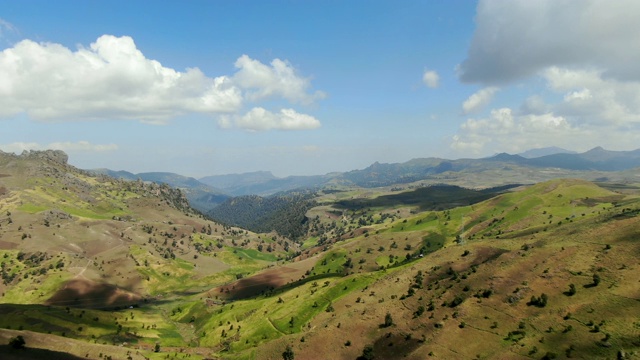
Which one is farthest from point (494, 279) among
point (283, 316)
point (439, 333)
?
point (283, 316)

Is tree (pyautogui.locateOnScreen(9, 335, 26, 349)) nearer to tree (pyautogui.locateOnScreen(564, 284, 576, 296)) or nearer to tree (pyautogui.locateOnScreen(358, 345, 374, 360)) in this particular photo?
tree (pyautogui.locateOnScreen(358, 345, 374, 360))

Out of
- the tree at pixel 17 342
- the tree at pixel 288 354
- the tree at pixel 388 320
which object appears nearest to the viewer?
the tree at pixel 17 342

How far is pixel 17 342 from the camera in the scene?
101 m

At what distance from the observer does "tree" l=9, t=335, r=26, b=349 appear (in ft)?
328

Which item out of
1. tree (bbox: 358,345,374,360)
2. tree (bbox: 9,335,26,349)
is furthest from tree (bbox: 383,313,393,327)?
tree (bbox: 9,335,26,349)

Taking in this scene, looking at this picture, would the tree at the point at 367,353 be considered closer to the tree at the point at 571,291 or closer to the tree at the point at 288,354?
the tree at the point at 288,354

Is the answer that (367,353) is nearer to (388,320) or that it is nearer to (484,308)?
(388,320)

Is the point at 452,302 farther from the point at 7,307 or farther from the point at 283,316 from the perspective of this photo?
the point at 7,307

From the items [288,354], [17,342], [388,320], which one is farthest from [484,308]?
[17,342]

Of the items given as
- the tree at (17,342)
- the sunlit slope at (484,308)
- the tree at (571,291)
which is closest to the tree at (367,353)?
the sunlit slope at (484,308)

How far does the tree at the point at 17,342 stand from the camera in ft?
328

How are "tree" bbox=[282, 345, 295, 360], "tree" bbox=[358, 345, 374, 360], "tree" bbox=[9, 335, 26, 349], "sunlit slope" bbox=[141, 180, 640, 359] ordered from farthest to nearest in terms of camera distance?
"tree" bbox=[282, 345, 295, 360] → "tree" bbox=[9, 335, 26, 349] → "tree" bbox=[358, 345, 374, 360] → "sunlit slope" bbox=[141, 180, 640, 359]

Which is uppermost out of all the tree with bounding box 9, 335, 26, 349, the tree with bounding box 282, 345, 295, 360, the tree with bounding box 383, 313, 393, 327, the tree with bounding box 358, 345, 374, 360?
the tree with bounding box 9, 335, 26, 349

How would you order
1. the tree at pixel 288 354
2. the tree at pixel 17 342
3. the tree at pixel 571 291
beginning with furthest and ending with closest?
the tree at pixel 288 354 → the tree at pixel 17 342 → the tree at pixel 571 291
